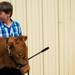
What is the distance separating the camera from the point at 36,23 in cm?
350

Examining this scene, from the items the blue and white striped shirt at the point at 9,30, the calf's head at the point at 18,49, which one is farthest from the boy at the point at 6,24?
the calf's head at the point at 18,49

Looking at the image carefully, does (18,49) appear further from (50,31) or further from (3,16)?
(50,31)

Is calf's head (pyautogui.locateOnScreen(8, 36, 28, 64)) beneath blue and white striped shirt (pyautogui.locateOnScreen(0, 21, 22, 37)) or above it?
beneath

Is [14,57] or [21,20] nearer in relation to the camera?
[14,57]

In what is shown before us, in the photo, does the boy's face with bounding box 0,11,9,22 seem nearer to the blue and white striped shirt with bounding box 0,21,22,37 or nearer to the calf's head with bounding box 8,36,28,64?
the blue and white striped shirt with bounding box 0,21,22,37

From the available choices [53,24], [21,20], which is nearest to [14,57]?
[21,20]

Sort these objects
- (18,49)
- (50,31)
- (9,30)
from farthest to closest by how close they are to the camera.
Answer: (50,31) < (9,30) < (18,49)

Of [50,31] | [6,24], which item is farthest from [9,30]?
[50,31]

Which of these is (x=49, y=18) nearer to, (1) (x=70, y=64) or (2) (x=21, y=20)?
(2) (x=21, y=20)

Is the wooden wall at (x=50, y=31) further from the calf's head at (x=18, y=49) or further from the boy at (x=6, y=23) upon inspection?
the calf's head at (x=18, y=49)

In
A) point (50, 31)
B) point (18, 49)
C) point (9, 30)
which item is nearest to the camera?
point (18, 49)

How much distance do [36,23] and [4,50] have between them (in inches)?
56.9

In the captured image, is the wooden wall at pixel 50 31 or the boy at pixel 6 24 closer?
the boy at pixel 6 24

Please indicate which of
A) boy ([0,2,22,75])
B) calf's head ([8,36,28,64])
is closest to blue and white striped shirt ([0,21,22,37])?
boy ([0,2,22,75])
